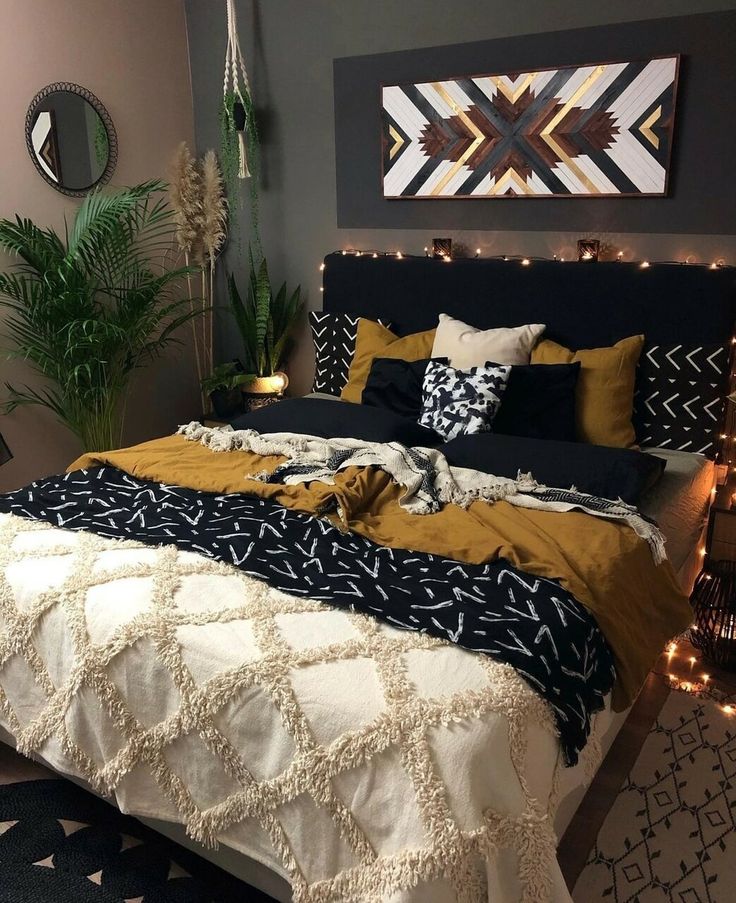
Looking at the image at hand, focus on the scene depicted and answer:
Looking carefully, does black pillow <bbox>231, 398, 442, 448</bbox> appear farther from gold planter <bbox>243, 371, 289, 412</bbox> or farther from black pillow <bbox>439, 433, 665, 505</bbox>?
gold planter <bbox>243, 371, 289, 412</bbox>

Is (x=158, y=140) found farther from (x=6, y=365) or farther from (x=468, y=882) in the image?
(x=468, y=882)

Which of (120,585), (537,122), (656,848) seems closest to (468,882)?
(656,848)

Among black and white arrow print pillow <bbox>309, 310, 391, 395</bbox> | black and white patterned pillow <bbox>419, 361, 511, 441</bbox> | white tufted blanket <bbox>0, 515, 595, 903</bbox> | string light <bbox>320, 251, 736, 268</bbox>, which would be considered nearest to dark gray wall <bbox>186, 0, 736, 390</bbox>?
string light <bbox>320, 251, 736, 268</bbox>

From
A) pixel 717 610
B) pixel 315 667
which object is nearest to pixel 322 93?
pixel 717 610

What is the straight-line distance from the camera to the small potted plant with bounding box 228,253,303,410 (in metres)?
4.03

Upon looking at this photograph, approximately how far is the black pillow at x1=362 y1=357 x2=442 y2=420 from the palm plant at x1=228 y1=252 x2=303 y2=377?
891 mm

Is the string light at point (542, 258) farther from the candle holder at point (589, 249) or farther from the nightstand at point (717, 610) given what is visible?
the nightstand at point (717, 610)

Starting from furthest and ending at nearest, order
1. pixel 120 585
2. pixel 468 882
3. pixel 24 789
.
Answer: pixel 24 789, pixel 120 585, pixel 468 882

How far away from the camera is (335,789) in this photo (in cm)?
145

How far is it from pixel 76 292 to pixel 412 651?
2.52m

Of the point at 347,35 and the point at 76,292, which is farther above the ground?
the point at 347,35

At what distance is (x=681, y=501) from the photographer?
2.66 meters

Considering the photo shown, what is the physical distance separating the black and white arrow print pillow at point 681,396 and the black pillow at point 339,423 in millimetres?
852

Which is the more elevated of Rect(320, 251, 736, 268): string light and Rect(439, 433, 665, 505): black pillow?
Rect(320, 251, 736, 268): string light
